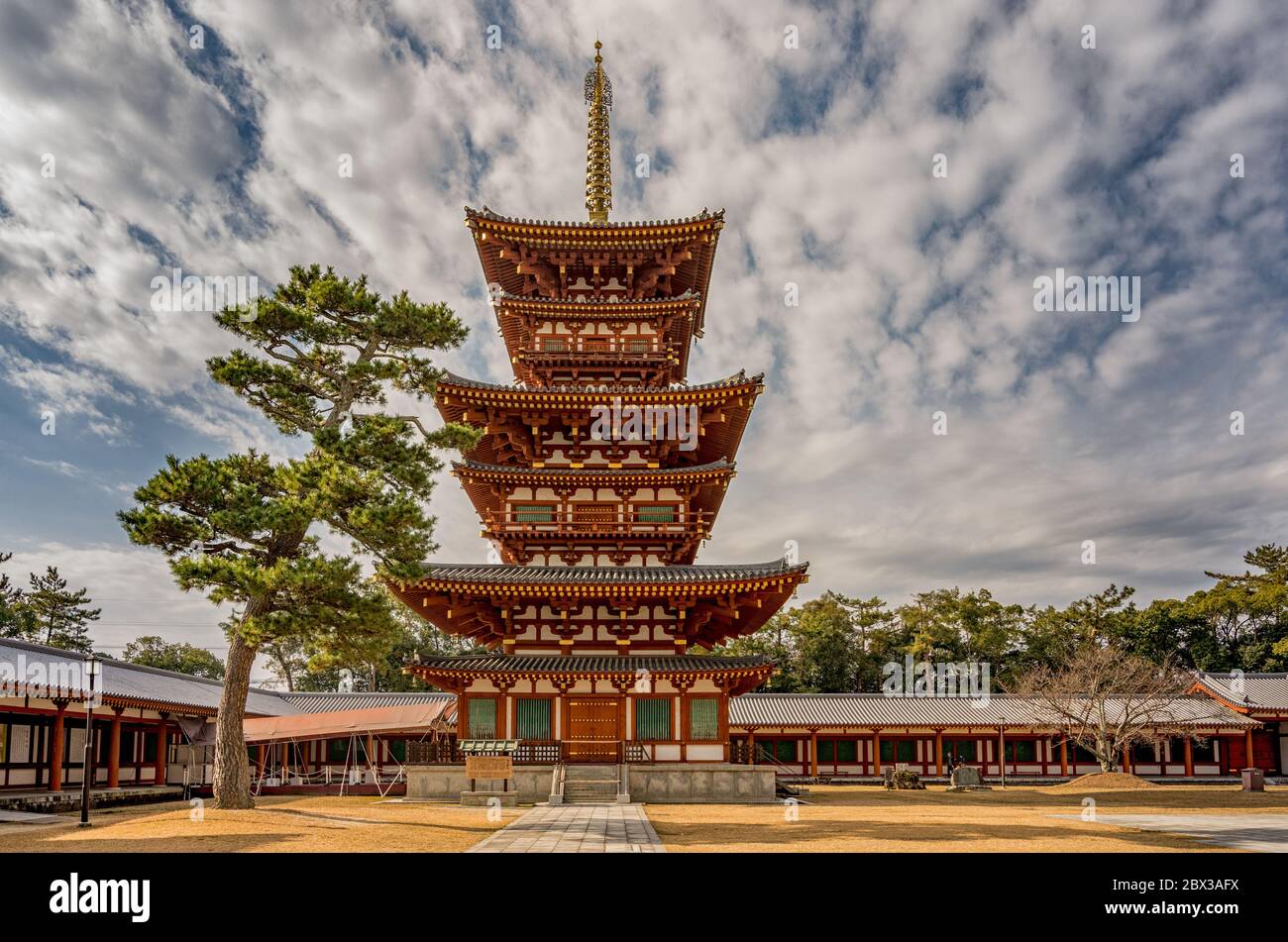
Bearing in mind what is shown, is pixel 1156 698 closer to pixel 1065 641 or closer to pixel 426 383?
pixel 1065 641

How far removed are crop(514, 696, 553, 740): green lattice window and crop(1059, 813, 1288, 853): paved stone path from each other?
14532 millimetres

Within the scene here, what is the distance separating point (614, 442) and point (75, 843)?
1851 cm

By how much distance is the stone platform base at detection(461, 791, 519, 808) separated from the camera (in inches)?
976

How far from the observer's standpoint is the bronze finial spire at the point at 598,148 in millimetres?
35094

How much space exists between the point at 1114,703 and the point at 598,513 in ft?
118

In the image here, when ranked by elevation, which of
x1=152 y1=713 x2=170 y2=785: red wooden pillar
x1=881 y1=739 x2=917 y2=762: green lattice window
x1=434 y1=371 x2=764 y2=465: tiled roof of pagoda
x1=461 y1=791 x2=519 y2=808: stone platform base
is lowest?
x1=881 y1=739 x2=917 y2=762: green lattice window

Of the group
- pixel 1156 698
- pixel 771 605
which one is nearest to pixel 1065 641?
pixel 1156 698

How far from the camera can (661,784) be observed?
25984 millimetres

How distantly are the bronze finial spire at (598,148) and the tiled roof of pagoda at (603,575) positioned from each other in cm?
1350

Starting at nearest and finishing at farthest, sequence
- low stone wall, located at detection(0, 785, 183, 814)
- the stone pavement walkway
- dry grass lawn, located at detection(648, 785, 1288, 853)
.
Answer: the stone pavement walkway < dry grass lawn, located at detection(648, 785, 1288, 853) < low stone wall, located at detection(0, 785, 183, 814)

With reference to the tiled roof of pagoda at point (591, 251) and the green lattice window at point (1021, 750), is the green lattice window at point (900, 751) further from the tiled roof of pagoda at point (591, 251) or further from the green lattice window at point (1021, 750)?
the tiled roof of pagoda at point (591, 251)

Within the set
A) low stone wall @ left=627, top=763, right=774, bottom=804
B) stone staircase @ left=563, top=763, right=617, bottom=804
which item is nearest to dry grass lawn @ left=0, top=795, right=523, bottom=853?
stone staircase @ left=563, top=763, right=617, bottom=804

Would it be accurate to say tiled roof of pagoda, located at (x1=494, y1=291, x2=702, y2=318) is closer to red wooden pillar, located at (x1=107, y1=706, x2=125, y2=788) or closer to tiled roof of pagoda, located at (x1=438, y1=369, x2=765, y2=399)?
tiled roof of pagoda, located at (x1=438, y1=369, x2=765, y2=399)
